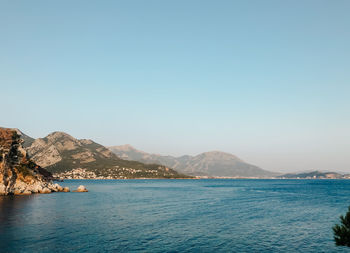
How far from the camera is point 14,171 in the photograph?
111625 millimetres

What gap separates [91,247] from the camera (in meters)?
36.4

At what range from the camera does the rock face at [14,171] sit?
106200mm

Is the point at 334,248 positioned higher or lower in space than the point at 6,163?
lower

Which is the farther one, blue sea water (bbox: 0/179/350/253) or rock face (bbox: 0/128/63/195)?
rock face (bbox: 0/128/63/195)

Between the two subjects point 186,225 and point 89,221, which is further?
point 89,221

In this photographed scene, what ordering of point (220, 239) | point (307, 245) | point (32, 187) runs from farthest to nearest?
point (32, 187) < point (220, 239) < point (307, 245)

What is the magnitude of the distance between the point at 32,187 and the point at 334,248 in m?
125

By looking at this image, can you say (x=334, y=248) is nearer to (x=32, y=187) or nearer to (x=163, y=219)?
(x=163, y=219)

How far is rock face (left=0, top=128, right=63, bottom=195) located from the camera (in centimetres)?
10620

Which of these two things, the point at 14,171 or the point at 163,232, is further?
the point at 14,171

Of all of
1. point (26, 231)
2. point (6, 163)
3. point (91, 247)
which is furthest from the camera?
point (6, 163)

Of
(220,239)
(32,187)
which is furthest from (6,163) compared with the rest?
(220,239)

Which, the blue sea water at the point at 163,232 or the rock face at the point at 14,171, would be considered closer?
the blue sea water at the point at 163,232

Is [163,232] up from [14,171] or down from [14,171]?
down
